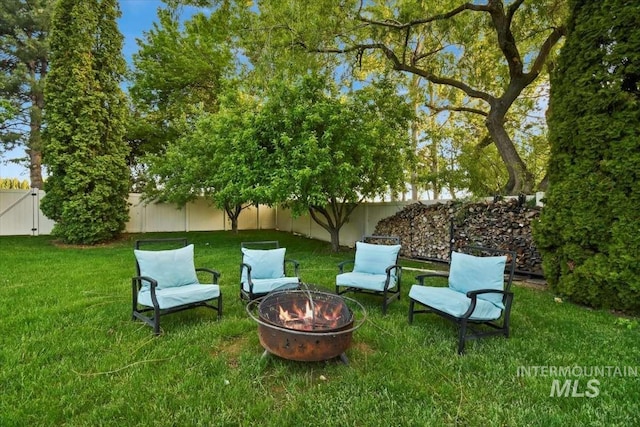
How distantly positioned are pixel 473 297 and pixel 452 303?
321mm

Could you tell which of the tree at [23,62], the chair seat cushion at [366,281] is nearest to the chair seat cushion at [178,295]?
the chair seat cushion at [366,281]

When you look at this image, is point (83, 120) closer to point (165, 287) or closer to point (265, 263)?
point (165, 287)

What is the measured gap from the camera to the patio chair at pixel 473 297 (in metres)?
3.08

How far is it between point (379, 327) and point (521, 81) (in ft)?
22.7

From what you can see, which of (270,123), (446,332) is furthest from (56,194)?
(446,332)

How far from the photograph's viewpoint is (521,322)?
3.71 m

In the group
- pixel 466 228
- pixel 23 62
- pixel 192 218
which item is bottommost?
pixel 192 218

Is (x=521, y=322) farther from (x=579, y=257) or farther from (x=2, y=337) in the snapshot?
(x=2, y=337)

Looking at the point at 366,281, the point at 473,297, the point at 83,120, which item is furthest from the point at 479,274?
the point at 83,120

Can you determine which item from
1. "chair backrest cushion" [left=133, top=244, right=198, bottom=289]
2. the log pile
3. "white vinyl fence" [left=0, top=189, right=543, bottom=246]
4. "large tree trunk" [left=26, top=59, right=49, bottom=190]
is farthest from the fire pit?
"large tree trunk" [left=26, top=59, right=49, bottom=190]

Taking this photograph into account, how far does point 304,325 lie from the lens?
273 centimetres

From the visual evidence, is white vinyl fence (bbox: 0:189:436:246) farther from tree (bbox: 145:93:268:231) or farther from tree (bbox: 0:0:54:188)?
tree (bbox: 145:93:268:231)

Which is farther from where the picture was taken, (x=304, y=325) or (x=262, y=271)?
(x=262, y=271)

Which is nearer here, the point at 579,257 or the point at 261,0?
the point at 579,257
